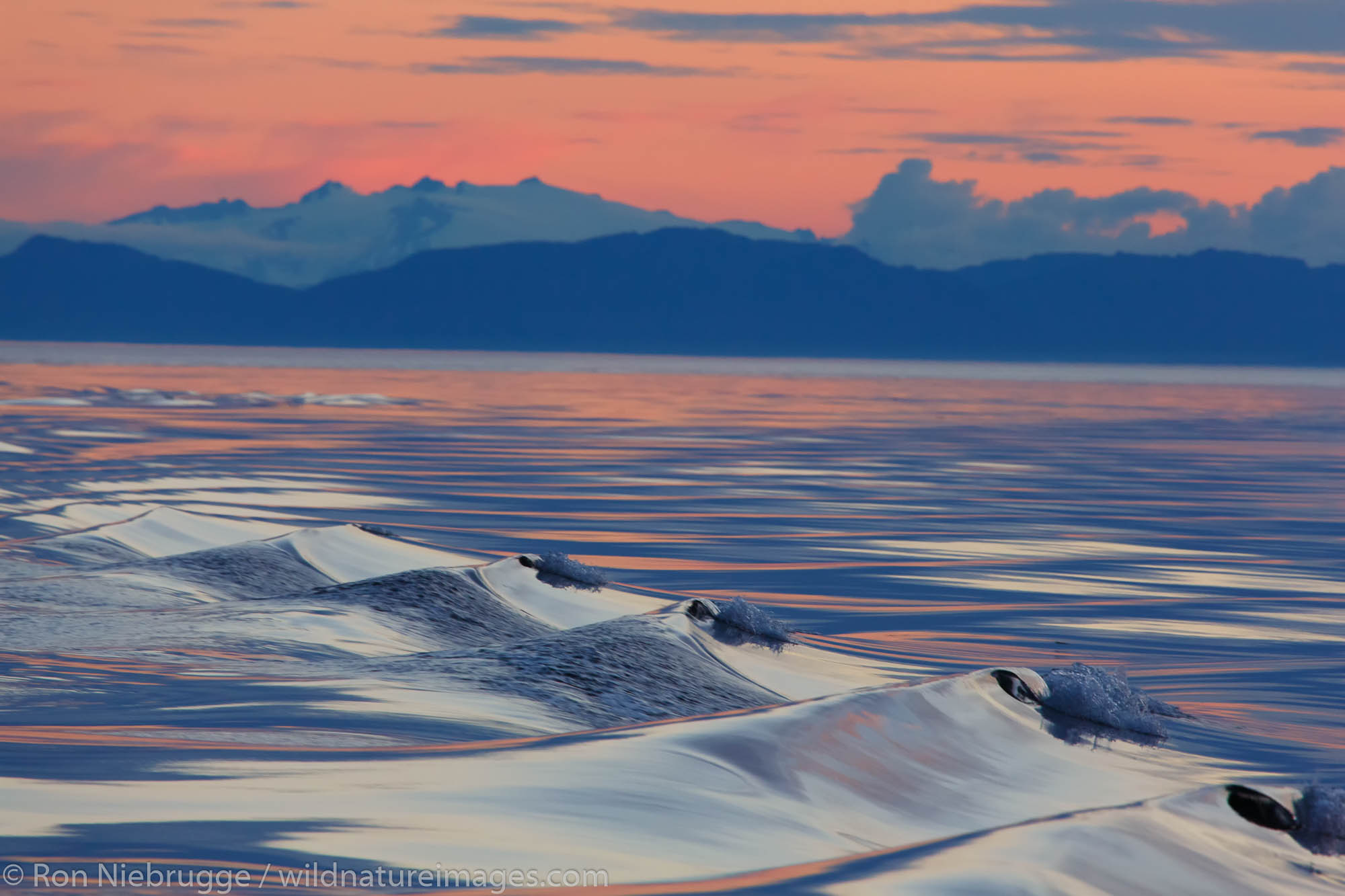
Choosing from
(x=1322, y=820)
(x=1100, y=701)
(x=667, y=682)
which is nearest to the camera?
(x=1322, y=820)

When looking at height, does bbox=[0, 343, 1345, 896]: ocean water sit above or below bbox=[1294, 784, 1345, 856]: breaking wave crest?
below

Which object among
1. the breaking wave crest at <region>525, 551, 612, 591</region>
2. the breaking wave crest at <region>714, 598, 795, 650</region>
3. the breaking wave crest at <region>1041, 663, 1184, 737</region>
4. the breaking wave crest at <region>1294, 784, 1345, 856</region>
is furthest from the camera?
the breaking wave crest at <region>525, 551, 612, 591</region>

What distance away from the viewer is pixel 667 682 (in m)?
9.57

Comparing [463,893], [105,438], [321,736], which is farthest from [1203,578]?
[105,438]

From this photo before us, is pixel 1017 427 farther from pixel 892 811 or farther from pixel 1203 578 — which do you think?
pixel 892 811

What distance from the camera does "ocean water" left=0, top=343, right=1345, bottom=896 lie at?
5.63 meters

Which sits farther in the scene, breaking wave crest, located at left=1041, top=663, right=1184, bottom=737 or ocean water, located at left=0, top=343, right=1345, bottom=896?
breaking wave crest, located at left=1041, top=663, right=1184, bottom=737

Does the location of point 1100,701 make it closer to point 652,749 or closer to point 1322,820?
point 1322,820

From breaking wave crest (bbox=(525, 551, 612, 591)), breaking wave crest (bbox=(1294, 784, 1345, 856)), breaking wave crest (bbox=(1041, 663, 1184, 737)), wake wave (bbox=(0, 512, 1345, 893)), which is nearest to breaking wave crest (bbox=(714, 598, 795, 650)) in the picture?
wake wave (bbox=(0, 512, 1345, 893))

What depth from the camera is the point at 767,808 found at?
20.8 feet

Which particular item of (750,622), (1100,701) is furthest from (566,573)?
(1100,701)

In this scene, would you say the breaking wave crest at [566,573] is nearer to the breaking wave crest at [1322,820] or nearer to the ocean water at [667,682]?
the ocean water at [667,682]

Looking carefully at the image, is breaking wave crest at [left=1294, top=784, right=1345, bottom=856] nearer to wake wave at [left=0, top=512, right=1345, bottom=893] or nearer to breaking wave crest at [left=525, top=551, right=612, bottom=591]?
wake wave at [left=0, top=512, right=1345, bottom=893]

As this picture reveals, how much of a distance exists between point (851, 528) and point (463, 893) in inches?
577
